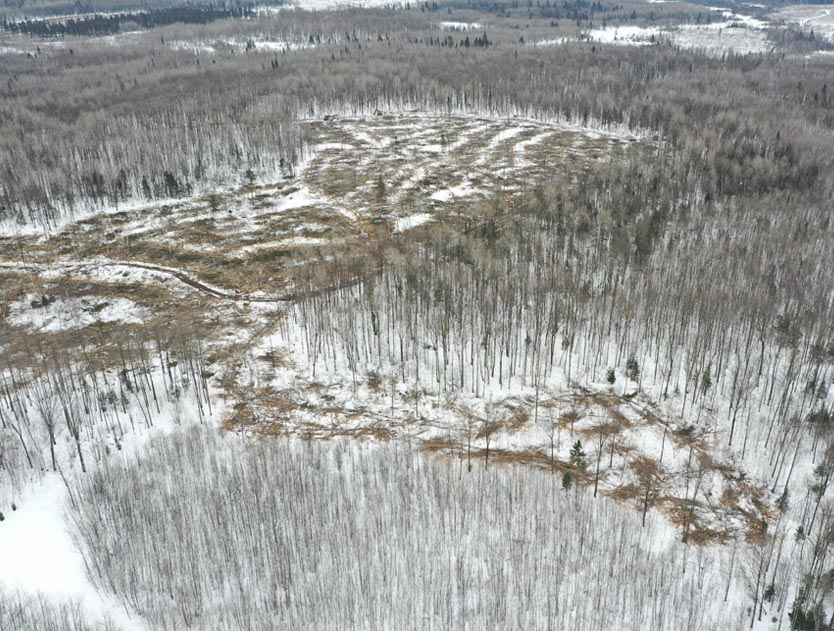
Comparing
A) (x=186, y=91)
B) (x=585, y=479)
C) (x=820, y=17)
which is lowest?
(x=585, y=479)

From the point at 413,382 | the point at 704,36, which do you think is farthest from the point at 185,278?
the point at 704,36

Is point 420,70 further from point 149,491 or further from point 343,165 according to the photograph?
point 149,491

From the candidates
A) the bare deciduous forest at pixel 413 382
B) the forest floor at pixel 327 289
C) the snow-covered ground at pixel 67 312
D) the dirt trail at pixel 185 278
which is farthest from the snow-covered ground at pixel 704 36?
the snow-covered ground at pixel 67 312

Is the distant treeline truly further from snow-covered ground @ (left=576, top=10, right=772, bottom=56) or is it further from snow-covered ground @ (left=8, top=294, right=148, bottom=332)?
snow-covered ground @ (left=8, top=294, right=148, bottom=332)

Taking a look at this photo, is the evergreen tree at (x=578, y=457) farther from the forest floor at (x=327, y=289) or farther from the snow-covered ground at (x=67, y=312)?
the snow-covered ground at (x=67, y=312)

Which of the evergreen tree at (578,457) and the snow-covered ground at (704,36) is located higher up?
the snow-covered ground at (704,36)

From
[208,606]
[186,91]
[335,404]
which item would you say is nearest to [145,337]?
[335,404]
